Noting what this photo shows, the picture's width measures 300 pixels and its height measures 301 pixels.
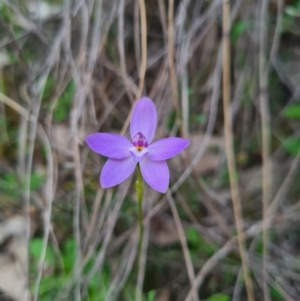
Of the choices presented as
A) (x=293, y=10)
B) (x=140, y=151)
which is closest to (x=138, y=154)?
(x=140, y=151)

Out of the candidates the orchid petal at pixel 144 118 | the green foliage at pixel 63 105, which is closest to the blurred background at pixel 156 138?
the green foliage at pixel 63 105

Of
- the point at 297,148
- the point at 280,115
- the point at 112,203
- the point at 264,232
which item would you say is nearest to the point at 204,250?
the point at 264,232

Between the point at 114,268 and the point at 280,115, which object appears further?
the point at 280,115

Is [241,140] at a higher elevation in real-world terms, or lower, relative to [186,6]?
lower

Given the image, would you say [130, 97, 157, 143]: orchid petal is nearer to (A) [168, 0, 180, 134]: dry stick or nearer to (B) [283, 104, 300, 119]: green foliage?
(A) [168, 0, 180, 134]: dry stick

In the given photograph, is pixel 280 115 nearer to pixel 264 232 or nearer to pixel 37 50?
pixel 264 232

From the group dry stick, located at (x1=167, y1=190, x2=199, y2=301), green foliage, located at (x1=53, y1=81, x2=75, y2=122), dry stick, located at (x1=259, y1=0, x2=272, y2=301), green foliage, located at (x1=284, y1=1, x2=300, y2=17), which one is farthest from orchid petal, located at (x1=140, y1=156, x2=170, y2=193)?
green foliage, located at (x1=284, y1=1, x2=300, y2=17)

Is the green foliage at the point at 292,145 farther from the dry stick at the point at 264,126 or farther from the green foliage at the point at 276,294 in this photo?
the green foliage at the point at 276,294
